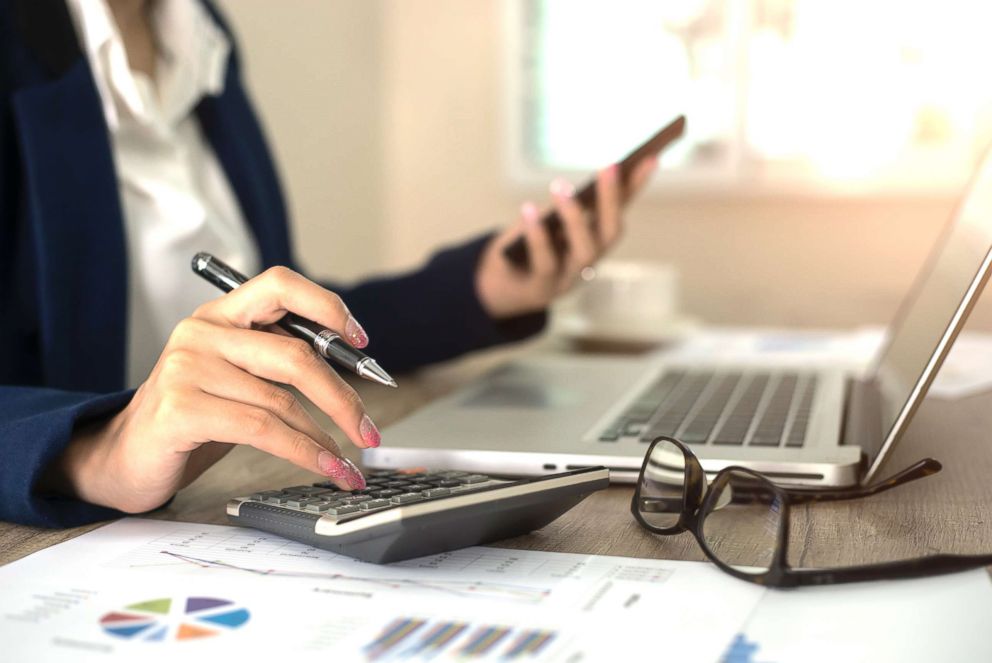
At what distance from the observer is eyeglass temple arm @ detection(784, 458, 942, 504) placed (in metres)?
0.68

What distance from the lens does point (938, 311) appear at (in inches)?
36.5

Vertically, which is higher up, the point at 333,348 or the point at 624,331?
the point at 333,348

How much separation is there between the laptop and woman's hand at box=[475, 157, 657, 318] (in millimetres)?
78

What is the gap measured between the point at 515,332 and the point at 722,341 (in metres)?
0.41

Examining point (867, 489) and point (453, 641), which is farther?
point (867, 489)

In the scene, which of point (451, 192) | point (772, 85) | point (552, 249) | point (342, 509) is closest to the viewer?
point (342, 509)

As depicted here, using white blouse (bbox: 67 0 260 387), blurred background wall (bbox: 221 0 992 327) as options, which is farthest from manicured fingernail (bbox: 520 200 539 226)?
blurred background wall (bbox: 221 0 992 327)

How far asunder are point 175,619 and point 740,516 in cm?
34

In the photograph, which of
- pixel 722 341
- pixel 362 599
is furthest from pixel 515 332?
pixel 362 599

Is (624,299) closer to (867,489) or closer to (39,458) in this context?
(867,489)

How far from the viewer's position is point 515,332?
126 cm

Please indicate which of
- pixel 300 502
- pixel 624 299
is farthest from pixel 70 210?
pixel 624 299

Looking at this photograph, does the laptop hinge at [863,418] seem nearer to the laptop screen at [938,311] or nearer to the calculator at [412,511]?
the laptop screen at [938,311]

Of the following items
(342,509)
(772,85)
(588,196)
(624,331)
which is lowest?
(624,331)
